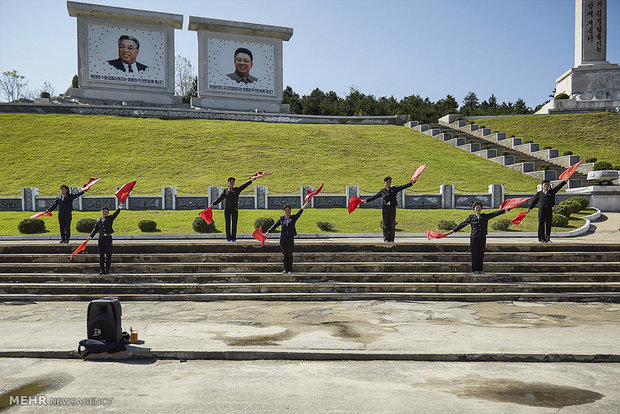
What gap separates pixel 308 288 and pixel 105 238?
5.50 meters

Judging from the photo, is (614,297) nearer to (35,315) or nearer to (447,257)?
(447,257)

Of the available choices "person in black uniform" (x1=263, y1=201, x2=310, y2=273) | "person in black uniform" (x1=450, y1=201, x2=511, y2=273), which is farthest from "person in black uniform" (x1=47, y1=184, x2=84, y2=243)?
"person in black uniform" (x1=450, y1=201, x2=511, y2=273)

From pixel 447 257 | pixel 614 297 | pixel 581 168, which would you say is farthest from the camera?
pixel 581 168

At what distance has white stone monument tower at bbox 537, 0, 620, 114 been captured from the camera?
50375 millimetres

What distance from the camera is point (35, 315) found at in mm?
10977

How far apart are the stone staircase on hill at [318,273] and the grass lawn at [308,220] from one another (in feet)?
17.2

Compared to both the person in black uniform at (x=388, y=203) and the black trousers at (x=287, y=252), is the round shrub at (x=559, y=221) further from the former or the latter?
the black trousers at (x=287, y=252)

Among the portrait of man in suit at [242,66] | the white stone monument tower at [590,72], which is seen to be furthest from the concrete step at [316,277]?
the white stone monument tower at [590,72]

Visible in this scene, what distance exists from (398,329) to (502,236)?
11.9 meters

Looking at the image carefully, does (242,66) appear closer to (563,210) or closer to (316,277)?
(563,210)

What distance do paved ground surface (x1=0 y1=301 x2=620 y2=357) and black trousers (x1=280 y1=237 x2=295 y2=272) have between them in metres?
1.90

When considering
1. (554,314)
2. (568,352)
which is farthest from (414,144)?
(568,352)

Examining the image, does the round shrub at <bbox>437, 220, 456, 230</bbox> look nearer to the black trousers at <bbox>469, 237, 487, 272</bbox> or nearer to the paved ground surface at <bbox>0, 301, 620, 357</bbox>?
the black trousers at <bbox>469, 237, 487, 272</bbox>

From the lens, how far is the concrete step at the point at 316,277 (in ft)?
44.5
